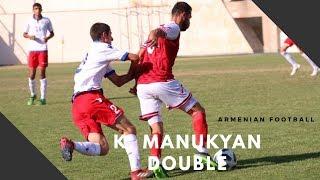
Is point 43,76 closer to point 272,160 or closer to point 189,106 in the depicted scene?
point 189,106

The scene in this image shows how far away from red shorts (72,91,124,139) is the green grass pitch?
628 millimetres

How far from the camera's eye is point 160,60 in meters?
8.27

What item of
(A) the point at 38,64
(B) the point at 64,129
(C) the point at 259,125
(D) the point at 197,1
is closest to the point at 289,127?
(C) the point at 259,125

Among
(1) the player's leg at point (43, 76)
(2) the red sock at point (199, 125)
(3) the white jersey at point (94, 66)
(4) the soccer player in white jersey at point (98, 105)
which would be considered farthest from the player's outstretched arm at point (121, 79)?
(1) the player's leg at point (43, 76)

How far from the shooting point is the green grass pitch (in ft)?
27.5

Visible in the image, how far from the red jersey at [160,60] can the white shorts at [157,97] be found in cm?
7

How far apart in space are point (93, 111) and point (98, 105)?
9 cm

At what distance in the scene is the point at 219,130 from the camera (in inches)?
460

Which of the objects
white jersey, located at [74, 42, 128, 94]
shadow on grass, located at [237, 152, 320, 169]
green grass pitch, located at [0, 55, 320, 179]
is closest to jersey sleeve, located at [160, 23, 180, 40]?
white jersey, located at [74, 42, 128, 94]

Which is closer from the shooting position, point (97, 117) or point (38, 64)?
point (97, 117)

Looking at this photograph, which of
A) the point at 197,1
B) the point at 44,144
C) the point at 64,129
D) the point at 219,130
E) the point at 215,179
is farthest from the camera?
the point at 197,1

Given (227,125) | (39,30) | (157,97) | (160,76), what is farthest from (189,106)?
(39,30)

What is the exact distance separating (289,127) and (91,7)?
45.9 metres

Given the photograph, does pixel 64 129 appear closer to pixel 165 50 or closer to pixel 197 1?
pixel 165 50
